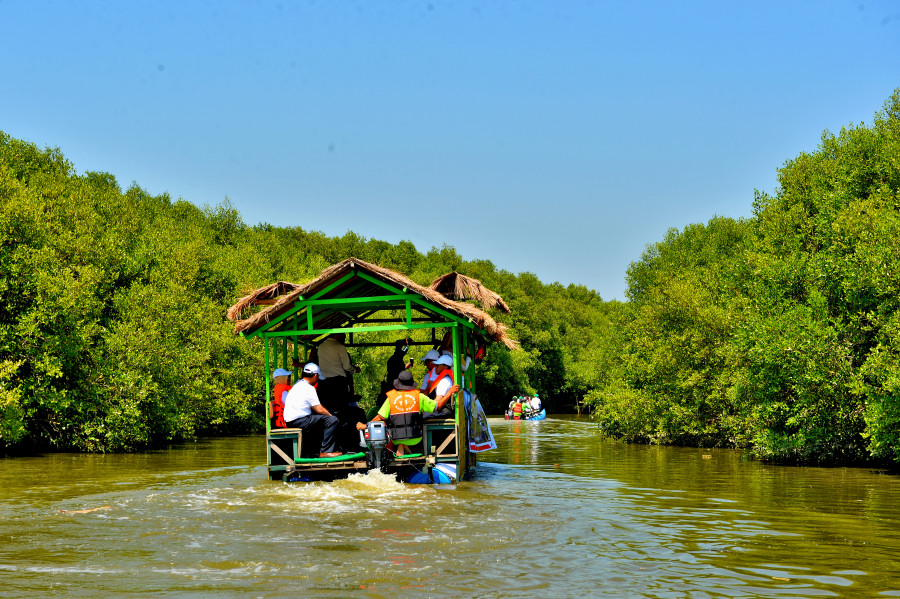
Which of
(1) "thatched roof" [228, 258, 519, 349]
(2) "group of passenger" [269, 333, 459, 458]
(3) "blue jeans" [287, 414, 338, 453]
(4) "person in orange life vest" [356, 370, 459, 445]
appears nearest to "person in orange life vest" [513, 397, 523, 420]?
(2) "group of passenger" [269, 333, 459, 458]

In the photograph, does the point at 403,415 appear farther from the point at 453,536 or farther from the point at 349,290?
the point at 453,536

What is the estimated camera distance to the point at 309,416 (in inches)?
632

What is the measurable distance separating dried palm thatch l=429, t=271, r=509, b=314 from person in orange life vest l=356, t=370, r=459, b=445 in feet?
9.48

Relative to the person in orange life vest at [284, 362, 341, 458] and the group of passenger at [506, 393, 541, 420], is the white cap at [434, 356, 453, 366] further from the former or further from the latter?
the group of passenger at [506, 393, 541, 420]

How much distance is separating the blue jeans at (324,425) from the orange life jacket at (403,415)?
3.58 ft

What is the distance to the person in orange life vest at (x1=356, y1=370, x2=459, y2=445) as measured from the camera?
52.1 ft

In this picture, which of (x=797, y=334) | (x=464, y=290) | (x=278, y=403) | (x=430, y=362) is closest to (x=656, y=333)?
(x=797, y=334)

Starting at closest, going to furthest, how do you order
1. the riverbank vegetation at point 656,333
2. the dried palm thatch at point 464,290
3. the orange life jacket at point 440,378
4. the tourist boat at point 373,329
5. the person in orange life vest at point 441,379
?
the tourist boat at point 373,329 < the person in orange life vest at point 441,379 < the orange life jacket at point 440,378 < the dried palm thatch at point 464,290 < the riverbank vegetation at point 656,333

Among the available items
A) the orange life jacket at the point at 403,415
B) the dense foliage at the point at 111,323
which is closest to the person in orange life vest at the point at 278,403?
the orange life jacket at the point at 403,415

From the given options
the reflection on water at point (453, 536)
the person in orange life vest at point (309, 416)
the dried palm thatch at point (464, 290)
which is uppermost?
the dried palm thatch at point (464, 290)

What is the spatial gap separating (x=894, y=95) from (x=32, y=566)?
3089cm

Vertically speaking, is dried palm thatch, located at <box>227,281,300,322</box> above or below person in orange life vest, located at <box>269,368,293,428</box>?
above

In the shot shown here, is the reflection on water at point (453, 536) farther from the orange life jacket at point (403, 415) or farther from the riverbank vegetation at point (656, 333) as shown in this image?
the riverbank vegetation at point (656, 333)

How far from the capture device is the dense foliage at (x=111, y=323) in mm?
26984
